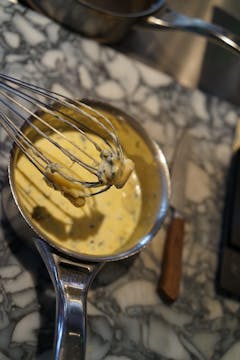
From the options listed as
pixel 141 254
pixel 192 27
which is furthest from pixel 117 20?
pixel 141 254

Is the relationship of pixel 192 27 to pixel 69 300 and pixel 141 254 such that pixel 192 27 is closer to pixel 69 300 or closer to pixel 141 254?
pixel 141 254

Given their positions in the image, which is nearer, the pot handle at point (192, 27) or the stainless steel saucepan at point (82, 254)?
the stainless steel saucepan at point (82, 254)

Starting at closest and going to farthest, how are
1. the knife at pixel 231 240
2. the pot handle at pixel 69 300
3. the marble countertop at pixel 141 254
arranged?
1. the pot handle at pixel 69 300
2. the marble countertop at pixel 141 254
3. the knife at pixel 231 240

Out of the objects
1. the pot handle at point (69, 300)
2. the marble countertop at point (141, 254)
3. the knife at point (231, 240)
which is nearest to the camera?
the pot handle at point (69, 300)

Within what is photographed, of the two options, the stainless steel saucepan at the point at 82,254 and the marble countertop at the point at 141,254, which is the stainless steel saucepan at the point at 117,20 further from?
the stainless steel saucepan at the point at 82,254

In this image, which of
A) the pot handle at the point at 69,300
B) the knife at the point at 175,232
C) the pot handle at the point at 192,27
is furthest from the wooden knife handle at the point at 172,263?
the pot handle at the point at 192,27

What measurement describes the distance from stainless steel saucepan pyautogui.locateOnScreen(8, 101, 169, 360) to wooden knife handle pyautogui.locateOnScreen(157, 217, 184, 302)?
0.23 feet

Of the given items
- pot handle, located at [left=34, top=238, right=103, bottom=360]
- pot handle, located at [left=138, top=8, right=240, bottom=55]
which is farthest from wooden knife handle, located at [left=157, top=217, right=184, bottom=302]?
pot handle, located at [left=138, top=8, right=240, bottom=55]

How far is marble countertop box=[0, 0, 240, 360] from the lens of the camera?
1.97 ft

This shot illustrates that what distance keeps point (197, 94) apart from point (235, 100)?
0.12m

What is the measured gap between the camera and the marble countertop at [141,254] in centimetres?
60

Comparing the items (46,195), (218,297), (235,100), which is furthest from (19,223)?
(235,100)

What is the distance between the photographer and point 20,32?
0.77m

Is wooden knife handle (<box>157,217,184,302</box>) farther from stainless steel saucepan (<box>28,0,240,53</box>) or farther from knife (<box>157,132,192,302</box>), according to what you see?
stainless steel saucepan (<box>28,0,240,53</box>)
